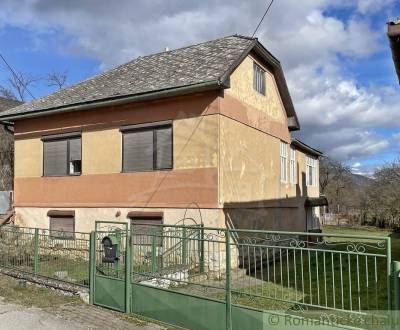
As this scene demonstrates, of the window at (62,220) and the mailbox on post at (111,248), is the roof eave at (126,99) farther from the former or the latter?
the mailbox on post at (111,248)

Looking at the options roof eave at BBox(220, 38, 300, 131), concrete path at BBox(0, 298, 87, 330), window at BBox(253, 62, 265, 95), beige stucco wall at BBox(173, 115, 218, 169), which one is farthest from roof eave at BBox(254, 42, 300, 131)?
concrete path at BBox(0, 298, 87, 330)

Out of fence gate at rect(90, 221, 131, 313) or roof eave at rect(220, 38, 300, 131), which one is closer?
fence gate at rect(90, 221, 131, 313)

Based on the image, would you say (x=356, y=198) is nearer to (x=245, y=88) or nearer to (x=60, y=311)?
(x=245, y=88)

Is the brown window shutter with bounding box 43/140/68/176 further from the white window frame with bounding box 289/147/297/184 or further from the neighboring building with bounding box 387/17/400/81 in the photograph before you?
the neighboring building with bounding box 387/17/400/81

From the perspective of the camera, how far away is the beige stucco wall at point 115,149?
13172mm

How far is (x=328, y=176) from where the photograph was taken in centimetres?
6438

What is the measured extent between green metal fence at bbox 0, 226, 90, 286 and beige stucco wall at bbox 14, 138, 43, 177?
18.2 ft

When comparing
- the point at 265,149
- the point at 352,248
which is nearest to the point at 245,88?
the point at 265,149

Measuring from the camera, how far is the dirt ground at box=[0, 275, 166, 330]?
296 inches

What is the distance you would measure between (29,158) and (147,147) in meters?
5.65

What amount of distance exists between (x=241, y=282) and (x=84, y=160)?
9.88 meters

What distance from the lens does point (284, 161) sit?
63.1ft

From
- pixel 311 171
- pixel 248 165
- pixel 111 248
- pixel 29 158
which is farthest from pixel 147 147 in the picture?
pixel 311 171

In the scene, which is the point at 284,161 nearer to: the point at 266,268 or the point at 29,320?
the point at 266,268
